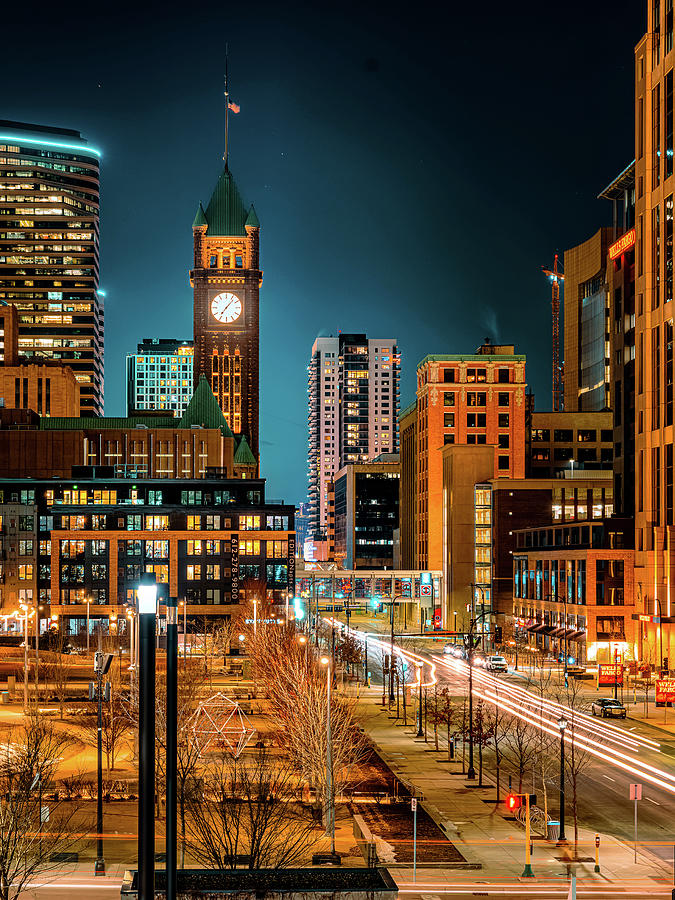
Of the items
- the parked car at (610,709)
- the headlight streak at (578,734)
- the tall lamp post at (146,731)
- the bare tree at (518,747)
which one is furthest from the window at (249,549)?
the tall lamp post at (146,731)

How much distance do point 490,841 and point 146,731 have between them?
29485 mm

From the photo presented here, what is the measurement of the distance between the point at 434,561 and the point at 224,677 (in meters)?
84.8

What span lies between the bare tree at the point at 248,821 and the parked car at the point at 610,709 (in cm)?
3049

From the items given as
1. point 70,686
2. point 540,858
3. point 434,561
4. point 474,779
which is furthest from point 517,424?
point 540,858

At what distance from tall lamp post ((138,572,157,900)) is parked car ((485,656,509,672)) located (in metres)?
95.7

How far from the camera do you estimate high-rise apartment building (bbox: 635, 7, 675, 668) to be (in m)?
113

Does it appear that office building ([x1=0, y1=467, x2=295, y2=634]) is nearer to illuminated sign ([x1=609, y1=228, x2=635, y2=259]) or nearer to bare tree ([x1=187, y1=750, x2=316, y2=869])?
illuminated sign ([x1=609, y1=228, x2=635, y2=259])

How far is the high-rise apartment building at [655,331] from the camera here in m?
113

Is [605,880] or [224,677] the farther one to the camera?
[224,677]

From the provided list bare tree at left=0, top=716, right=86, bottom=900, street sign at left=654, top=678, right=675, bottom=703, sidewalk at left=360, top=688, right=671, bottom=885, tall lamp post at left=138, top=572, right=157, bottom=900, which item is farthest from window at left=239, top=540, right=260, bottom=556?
tall lamp post at left=138, top=572, right=157, bottom=900

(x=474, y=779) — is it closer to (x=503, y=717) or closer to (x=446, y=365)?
(x=503, y=717)

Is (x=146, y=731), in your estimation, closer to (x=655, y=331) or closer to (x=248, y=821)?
(x=248, y=821)

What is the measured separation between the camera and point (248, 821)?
42.9 meters

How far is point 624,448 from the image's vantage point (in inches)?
5236
